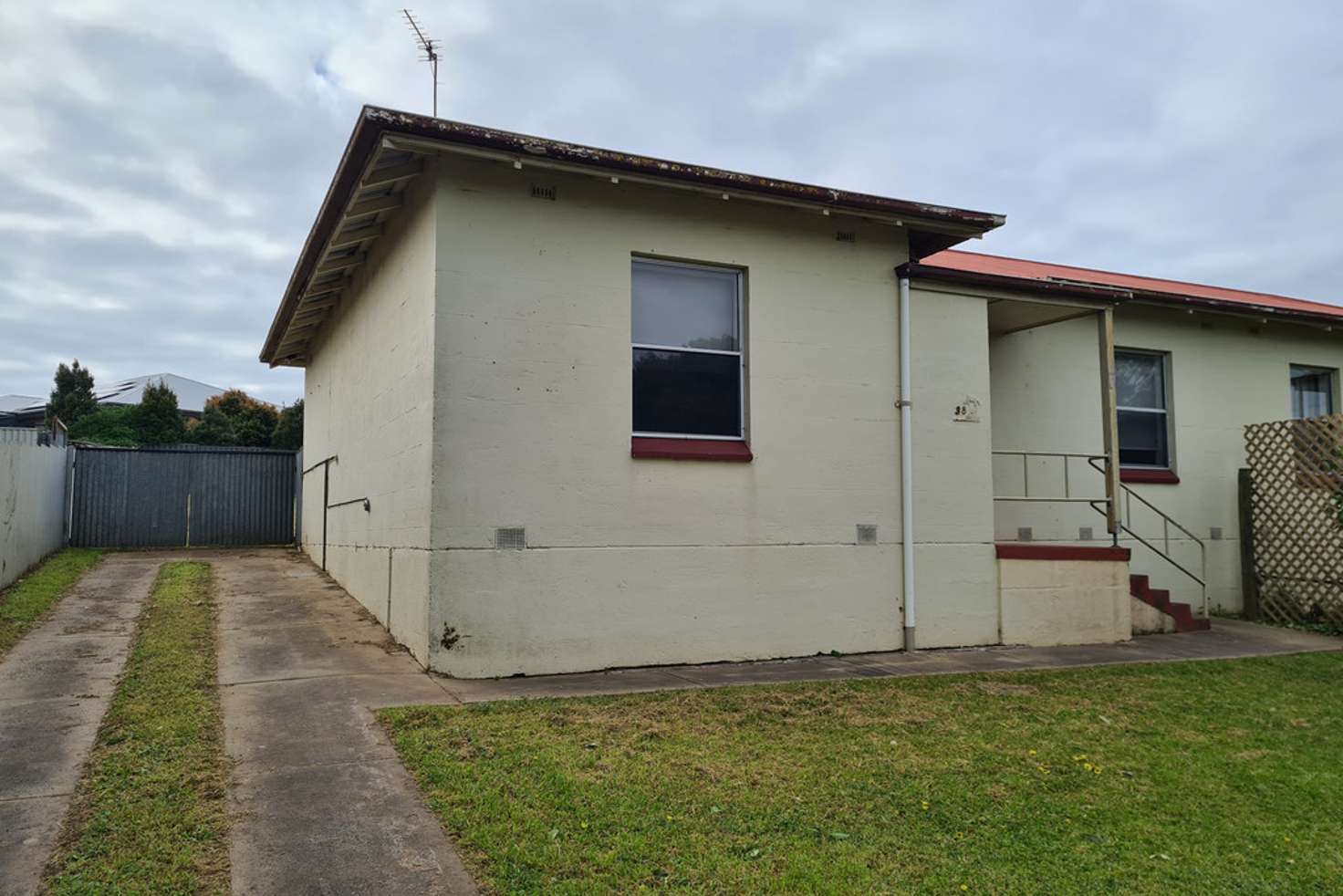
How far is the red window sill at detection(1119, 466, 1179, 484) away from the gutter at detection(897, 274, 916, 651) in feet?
15.5

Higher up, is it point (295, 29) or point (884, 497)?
point (295, 29)

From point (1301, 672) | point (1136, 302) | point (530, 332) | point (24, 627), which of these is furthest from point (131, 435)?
point (1301, 672)

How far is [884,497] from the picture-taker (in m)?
9.03

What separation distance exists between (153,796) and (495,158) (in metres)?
5.11

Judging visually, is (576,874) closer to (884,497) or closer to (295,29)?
(884,497)

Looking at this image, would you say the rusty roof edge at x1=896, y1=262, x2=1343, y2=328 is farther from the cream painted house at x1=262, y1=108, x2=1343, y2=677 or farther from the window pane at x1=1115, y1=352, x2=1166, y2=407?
the window pane at x1=1115, y1=352, x2=1166, y2=407

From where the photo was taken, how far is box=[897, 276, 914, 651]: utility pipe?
A: 8.96 m

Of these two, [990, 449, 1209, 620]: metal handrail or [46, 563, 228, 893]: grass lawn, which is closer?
[46, 563, 228, 893]: grass lawn

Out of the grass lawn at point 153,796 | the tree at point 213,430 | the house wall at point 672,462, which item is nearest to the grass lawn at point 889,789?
the grass lawn at point 153,796

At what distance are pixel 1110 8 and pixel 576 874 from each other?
12430mm

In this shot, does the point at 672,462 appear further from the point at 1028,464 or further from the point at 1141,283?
the point at 1141,283

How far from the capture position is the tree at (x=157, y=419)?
1243 inches

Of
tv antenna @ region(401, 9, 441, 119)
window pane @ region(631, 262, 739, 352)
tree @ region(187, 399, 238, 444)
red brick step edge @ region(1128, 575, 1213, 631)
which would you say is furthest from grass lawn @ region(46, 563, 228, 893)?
tree @ region(187, 399, 238, 444)

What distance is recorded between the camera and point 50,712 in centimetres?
562
